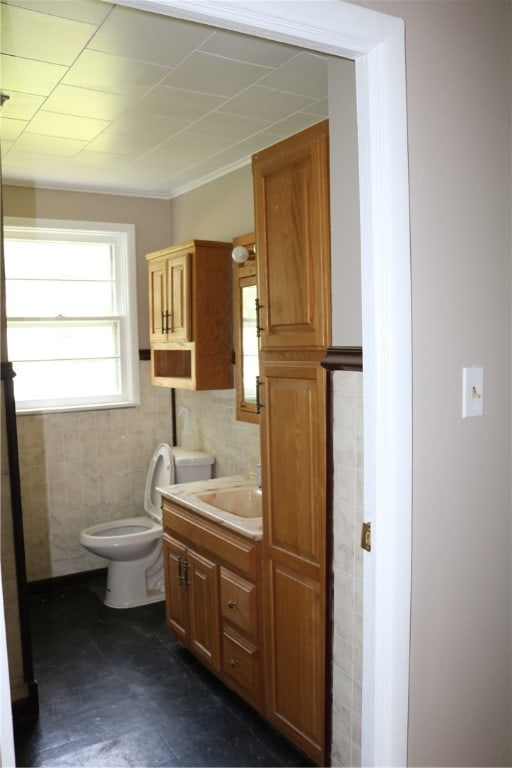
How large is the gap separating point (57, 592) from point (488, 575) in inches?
123

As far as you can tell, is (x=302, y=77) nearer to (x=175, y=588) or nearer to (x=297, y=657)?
(x=297, y=657)

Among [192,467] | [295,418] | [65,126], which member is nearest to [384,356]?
[295,418]

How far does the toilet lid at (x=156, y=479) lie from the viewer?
3.91 m

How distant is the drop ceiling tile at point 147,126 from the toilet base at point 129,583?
2.30 meters

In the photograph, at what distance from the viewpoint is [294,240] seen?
6.70ft

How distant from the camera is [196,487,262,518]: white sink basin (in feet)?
9.83

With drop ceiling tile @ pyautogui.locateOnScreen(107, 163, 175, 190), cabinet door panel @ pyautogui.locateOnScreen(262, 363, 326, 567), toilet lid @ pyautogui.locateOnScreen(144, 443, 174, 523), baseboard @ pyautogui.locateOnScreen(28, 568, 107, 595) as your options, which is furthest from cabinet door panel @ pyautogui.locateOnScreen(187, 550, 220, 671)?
drop ceiling tile @ pyautogui.locateOnScreen(107, 163, 175, 190)

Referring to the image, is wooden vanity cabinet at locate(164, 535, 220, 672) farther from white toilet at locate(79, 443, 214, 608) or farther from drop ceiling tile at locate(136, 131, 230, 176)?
drop ceiling tile at locate(136, 131, 230, 176)

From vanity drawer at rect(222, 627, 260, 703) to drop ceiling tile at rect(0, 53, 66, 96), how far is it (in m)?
2.25

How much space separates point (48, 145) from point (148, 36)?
133 centimetres

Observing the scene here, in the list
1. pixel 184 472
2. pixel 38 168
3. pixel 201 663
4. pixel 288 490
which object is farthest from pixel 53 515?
pixel 288 490

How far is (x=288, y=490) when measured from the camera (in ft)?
7.08

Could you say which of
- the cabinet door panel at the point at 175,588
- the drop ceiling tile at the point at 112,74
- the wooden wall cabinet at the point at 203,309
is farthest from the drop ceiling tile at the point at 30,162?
the cabinet door panel at the point at 175,588

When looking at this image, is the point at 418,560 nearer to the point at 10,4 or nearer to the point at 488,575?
the point at 488,575
